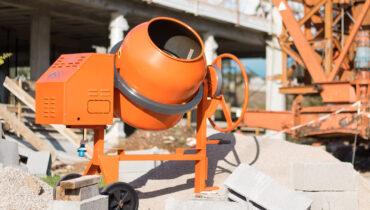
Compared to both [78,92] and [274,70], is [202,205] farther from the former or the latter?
[274,70]

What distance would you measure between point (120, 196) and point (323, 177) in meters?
2.37

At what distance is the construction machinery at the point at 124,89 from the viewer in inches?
214

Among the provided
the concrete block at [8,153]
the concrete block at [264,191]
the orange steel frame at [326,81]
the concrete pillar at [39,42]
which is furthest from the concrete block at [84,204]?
the concrete pillar at [39,42]

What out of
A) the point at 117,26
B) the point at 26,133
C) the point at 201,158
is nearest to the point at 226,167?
the point at 201,158

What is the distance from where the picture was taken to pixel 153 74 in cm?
576

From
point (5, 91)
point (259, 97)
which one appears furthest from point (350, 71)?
point (259, 97)

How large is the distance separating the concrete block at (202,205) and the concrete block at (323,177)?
112 cm

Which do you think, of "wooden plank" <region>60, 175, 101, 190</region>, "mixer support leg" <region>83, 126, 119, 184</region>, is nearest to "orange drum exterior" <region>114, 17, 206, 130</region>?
"mixer support leg" <region>83, 126, 119, 184</region>

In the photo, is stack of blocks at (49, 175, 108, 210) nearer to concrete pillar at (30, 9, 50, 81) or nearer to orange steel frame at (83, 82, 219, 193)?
orange steel frame at (83, 82, 219, 193)

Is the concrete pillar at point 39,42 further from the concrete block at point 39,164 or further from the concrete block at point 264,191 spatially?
the concrete block at point 264,191

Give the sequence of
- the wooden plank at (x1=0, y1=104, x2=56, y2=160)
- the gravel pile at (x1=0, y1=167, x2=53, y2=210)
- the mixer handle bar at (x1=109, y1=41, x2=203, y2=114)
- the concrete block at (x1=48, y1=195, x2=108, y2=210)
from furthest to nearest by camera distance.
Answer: the wooden plank at (x1=0, y1=104, x2=56, y2=160) → the mixer handle bar at (x1=109, y1=41, x2=203, y2=114) → the gravel pile at (x1=0, y1=167, x2=53, y2=210) → the concrete block at (x1=48, y1=195, x2=108, y2=210)

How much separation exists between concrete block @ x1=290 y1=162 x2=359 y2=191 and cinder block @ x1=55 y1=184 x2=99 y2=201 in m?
2.32

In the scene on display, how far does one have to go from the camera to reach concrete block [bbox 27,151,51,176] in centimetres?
867

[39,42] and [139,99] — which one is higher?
[39,42]
